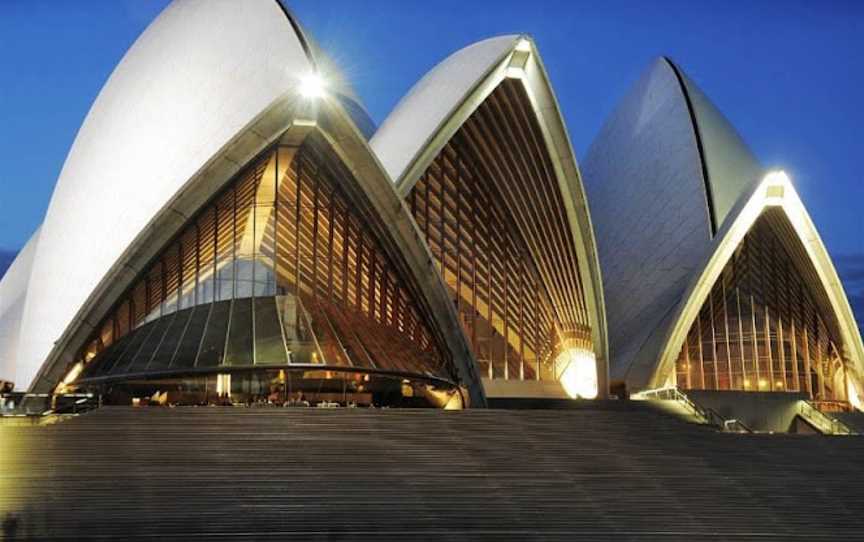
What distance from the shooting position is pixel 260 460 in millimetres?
13133

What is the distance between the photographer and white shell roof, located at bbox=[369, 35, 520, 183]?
23891 millimetres

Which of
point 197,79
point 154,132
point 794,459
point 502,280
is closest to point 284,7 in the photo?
point 197,79

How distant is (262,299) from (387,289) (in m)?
3.42

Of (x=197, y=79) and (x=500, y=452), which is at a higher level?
(x=197, y=79)

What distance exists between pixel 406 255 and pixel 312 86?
4.53 metres

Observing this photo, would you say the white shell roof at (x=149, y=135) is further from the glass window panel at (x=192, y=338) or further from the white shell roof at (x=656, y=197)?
the white shell roof at (x=656, y=197)

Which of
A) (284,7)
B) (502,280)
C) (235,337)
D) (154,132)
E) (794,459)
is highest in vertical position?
(284,7)

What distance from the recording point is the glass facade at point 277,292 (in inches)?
776

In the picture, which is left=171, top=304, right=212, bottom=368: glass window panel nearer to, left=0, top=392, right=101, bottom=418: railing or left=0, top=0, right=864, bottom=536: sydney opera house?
left=0, top=0, right=864, bottom=536: sydney opera house

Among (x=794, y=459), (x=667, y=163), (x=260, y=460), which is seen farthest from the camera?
(x=667, y=163)

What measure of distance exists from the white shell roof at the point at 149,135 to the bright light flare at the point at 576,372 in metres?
12.3

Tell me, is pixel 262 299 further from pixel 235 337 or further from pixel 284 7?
pixel 284 7

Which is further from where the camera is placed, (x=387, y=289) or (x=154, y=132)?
(x=387, y=289)

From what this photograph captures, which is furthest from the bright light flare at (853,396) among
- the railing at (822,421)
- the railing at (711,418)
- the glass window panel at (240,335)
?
the glass window panel at (240,335)
